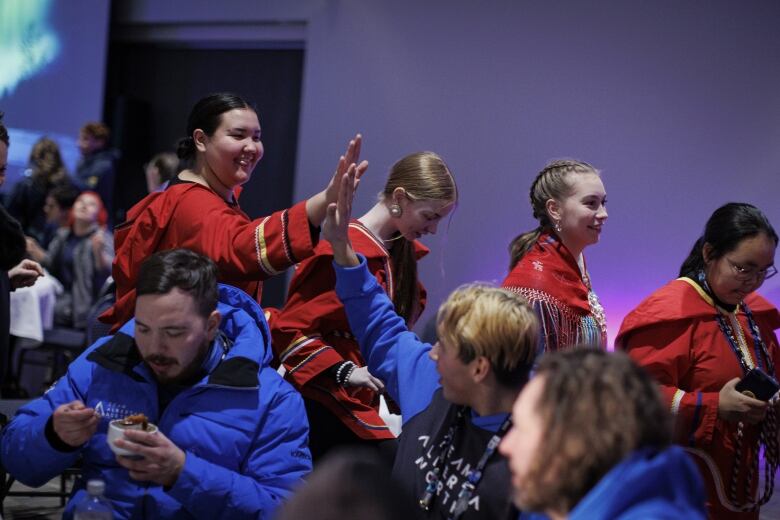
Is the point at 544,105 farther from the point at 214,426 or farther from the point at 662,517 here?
the point at 662,517

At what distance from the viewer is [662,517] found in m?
1.12

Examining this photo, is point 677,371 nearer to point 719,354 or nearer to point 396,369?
point 719,354

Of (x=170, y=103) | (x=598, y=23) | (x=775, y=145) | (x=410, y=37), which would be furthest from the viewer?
(x=170, y=103)

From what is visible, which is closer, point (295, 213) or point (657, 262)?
point (295, 213)

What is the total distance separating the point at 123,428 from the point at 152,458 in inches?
3.6

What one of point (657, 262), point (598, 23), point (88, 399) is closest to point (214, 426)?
point (88, 399)

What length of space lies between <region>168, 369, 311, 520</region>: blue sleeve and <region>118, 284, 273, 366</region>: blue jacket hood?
0.27 feet

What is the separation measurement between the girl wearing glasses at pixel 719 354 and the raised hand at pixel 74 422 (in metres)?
1.44

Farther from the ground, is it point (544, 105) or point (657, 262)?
point (544, 105)

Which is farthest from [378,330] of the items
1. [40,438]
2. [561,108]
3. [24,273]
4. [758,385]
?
[561,108]

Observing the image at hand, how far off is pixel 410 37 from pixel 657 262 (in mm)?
2301

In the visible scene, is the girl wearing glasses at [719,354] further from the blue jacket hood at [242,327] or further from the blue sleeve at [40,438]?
the blue sleeve at [40,438]

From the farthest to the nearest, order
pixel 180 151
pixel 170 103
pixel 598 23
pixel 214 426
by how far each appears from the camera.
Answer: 1. pixel 170 103
2. pixel 598 23
3. pixel 180 151
4. pixel 214 426

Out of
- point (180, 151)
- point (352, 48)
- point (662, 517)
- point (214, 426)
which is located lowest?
point (214, 426)
